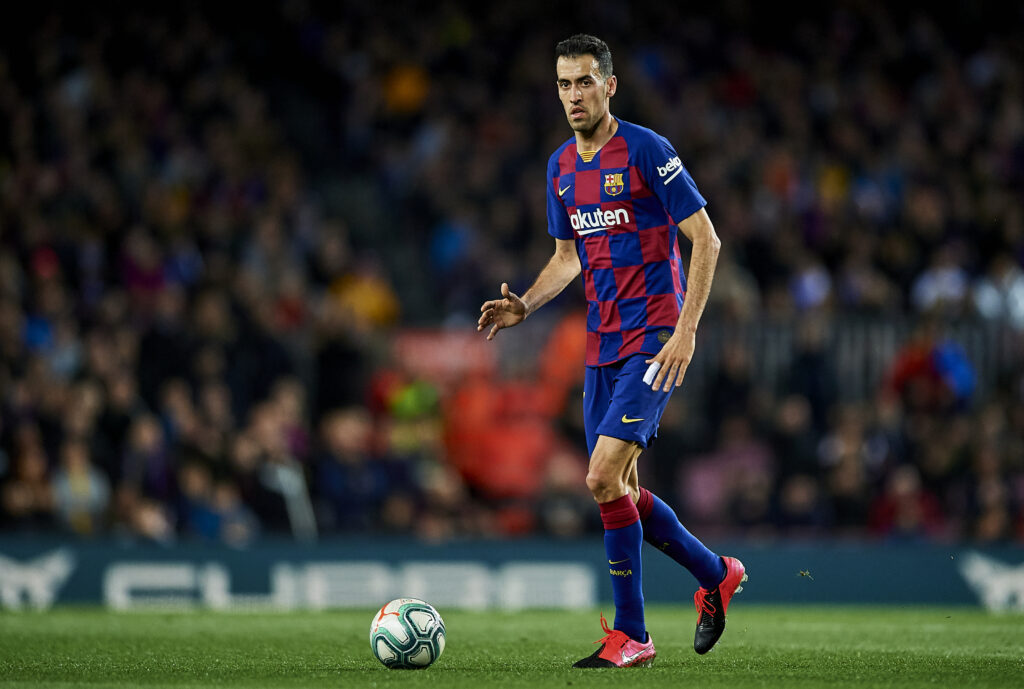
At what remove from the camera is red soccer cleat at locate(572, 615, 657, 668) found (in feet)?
22.8

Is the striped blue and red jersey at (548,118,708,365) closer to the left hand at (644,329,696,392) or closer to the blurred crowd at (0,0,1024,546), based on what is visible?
the left hand at (644,329,696,392)

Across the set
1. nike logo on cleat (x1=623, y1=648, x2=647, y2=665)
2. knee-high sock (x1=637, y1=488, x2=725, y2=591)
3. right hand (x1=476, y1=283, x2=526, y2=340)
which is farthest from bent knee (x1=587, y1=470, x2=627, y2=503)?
right hand (x1=476, y1=283, x2=526, y2=340)

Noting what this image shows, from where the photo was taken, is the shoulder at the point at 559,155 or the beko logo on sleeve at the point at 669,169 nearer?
the beko logo on sleeve at the point at 669,169

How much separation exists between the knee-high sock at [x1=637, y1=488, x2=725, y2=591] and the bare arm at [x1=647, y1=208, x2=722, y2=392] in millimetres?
763

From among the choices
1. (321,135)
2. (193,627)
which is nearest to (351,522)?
(193,627)

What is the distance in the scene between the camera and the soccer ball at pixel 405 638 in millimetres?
6988

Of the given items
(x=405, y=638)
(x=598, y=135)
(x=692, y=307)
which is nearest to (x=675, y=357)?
(x=692, y=307)

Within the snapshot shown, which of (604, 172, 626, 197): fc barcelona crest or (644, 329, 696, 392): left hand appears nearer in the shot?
(644, 329, 696, 392): left hand

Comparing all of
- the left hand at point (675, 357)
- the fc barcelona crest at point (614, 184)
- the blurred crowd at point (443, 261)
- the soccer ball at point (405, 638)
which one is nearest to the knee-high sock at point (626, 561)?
the left hand at point (675, 357)

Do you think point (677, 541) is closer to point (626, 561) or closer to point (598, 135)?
point (626, 561)

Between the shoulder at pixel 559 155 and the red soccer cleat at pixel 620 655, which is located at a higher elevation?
the shoulder at pixel 559 155

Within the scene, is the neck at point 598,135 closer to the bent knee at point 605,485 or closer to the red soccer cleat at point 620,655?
the bent knee at point 605,485

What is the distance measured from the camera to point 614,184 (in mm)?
7121

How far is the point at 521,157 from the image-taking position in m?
18.0
